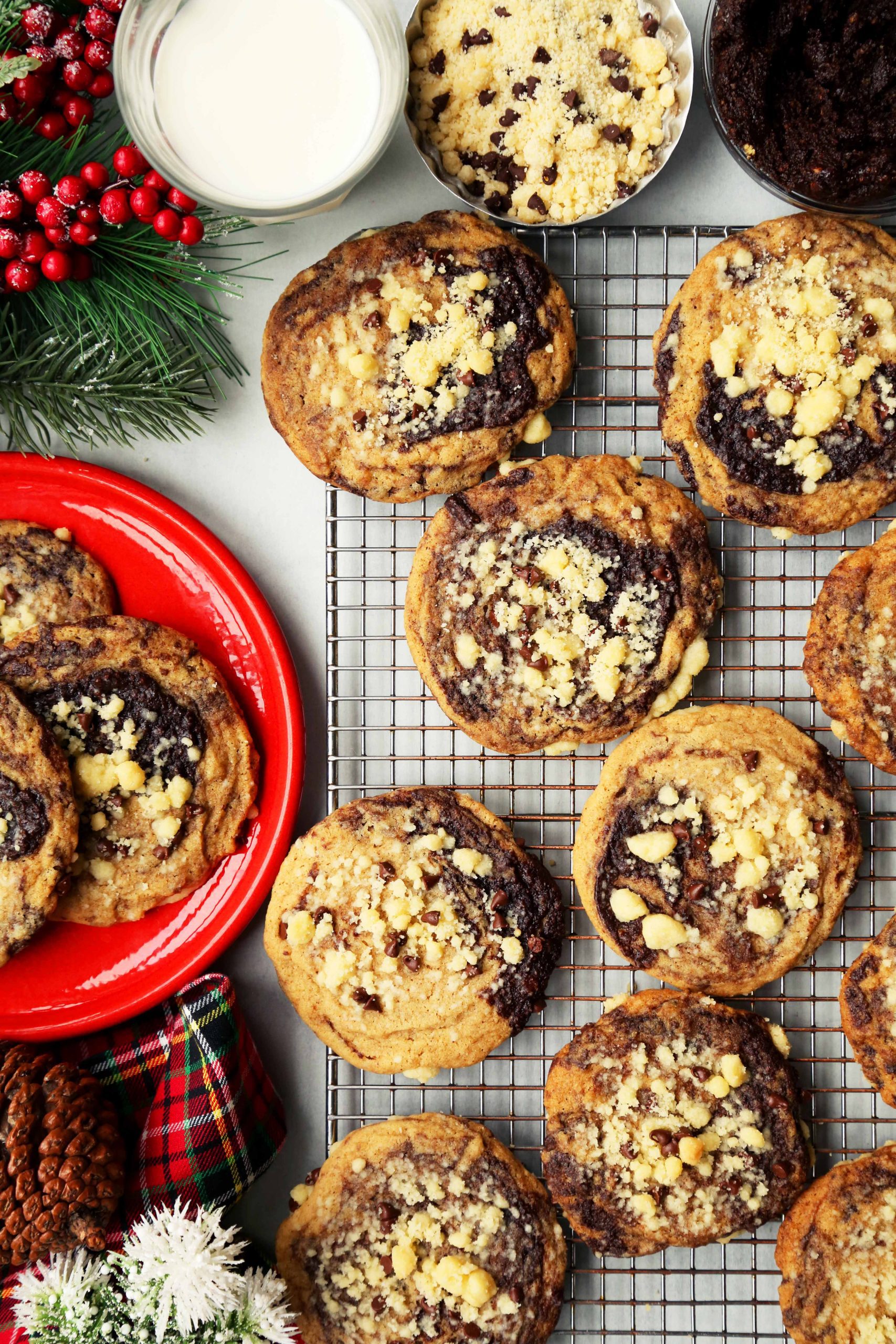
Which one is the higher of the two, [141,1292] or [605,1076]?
[605,1076]

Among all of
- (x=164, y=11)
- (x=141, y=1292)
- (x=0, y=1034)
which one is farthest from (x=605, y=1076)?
(x=164, y=11)

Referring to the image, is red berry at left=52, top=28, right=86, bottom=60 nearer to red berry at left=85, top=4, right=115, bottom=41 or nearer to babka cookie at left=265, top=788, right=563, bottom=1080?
red berry at left=85, top=4, right=115, bottom=41

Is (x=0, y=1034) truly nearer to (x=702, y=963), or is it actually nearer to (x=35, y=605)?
(x=35, y=605)

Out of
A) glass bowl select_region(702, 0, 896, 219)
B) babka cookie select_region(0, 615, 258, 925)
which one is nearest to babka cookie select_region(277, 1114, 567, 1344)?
babka cookie select_region(0, 615, 258, 925)

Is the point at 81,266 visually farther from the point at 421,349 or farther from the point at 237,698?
the point at 237,698

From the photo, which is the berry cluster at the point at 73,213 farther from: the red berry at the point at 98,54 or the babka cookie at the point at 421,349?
the babka cookie at the point at 421,349
